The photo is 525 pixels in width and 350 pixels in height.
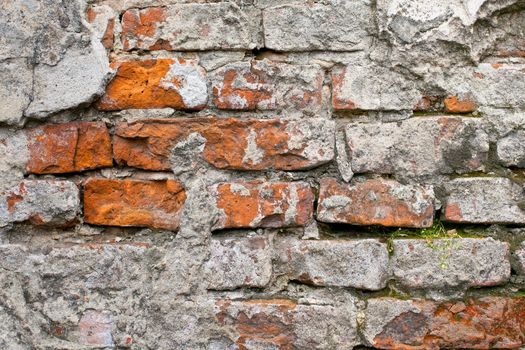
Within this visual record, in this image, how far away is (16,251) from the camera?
1.19 meters

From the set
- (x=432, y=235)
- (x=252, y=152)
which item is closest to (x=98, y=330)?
(x=252, y=152)

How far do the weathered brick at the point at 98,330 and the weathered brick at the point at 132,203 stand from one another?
20cm

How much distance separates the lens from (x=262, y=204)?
45.7 inches

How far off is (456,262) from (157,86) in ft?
2.38

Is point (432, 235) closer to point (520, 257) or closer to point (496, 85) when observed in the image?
point (520, 257)

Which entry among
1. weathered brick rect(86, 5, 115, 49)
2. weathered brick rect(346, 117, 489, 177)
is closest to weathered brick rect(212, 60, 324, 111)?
weathered brick rect(346, 117, 489, 177)

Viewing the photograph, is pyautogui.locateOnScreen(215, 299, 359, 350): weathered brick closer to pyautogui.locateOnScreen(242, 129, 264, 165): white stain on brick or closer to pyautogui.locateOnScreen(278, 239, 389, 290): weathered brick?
pyautogui.locateOnScreen(278, 239, 389, 290): weathered brick

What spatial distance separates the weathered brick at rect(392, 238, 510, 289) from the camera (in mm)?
1143

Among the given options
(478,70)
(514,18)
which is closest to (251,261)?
(478,70)

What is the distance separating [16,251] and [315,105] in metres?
0.71

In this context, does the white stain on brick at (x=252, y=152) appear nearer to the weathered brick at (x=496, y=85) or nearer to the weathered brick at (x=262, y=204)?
the weathered brick at (x=262, y=204)

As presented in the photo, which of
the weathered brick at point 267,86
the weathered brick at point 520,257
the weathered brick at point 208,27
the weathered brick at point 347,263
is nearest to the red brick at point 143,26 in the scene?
the weathered brick at point 208,27

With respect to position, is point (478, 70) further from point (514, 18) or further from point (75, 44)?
point (75, 44)

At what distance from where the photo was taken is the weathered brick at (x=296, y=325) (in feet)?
3.76
